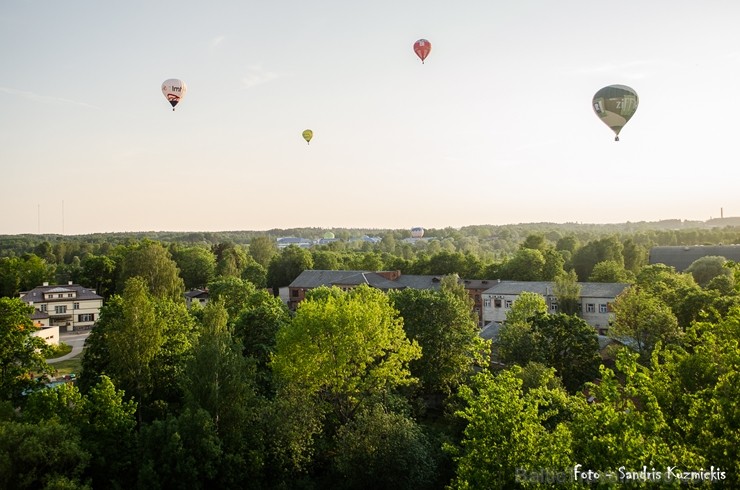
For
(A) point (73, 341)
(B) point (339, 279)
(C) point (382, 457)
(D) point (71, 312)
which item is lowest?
(A) point (73, 341)

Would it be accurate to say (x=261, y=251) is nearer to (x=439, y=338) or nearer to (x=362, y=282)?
(x=362, y=282)

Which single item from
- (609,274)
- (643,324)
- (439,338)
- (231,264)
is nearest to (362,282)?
(231,264)

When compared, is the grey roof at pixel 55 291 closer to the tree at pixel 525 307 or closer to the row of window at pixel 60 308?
the row of window at pixel 60 308

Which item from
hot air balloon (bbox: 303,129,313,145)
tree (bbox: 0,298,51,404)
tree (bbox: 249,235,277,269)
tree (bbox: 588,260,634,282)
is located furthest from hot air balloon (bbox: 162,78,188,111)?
tree (bbox: 249,235,277,269)

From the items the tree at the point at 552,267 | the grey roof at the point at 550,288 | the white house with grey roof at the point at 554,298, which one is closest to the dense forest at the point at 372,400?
the grey roof at the point at 550,288

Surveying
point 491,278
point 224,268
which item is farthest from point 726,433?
point 224,268

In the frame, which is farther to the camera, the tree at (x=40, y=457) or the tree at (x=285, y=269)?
the tree at (x=285, y=269)
